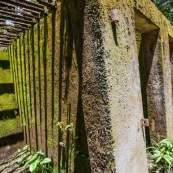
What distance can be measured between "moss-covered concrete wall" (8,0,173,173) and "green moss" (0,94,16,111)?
44 centimetres

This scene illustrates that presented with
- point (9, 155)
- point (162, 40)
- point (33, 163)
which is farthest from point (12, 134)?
point (162, 40)

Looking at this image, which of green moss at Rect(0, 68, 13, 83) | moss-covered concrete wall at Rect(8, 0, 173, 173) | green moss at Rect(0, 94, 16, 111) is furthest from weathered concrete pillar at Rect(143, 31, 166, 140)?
green moss at Rect(0, 68, 13, 83)

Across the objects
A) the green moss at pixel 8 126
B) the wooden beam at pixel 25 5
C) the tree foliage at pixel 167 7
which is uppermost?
the tree foliage at pixel 167 7

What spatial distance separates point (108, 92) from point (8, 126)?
329cm

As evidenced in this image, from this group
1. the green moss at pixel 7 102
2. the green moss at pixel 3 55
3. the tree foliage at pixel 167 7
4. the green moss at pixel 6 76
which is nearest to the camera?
the green moss at pixel 7 102

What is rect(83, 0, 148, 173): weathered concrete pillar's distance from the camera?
Answer: 1.89m

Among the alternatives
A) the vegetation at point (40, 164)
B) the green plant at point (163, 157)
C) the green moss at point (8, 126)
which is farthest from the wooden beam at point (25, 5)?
the green plant at point (163, 157)

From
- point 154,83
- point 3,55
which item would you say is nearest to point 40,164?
point 154,83

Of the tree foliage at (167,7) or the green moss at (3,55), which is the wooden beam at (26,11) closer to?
the green moss at (3,55)

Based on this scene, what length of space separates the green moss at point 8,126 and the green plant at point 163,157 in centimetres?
283

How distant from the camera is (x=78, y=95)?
2.51 m

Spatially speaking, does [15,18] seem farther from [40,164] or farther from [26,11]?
[40,164]

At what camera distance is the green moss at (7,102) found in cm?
461

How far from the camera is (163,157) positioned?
3258 mm
